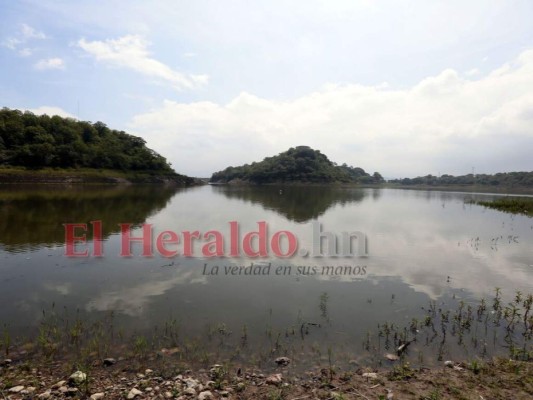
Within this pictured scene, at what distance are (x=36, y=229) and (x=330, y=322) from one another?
80.8 ft

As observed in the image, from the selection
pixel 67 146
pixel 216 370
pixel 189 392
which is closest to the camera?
pixel 189 392

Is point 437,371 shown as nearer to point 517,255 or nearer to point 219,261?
point 219,261

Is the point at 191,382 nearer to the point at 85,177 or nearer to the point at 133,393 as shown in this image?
the point at 133,393

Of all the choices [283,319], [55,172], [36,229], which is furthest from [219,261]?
[55,172]

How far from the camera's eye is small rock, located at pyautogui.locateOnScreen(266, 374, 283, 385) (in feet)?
23.3

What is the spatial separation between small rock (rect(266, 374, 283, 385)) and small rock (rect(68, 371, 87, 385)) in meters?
3.92

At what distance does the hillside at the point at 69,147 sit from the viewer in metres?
107

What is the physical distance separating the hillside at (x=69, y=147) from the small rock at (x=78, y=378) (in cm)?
10536

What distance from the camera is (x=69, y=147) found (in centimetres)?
12044

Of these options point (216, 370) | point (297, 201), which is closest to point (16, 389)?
point (216, 370)

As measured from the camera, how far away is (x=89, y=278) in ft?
47.5

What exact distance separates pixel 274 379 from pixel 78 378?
420cm

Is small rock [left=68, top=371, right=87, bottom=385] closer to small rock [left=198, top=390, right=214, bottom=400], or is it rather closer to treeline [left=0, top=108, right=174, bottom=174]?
small rock [left=198, top=390, right=214, bottom=400]

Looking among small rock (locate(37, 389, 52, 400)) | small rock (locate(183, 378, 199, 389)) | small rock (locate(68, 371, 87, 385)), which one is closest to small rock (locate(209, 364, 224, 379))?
small rock (locate(183, 378, 199, 389))
